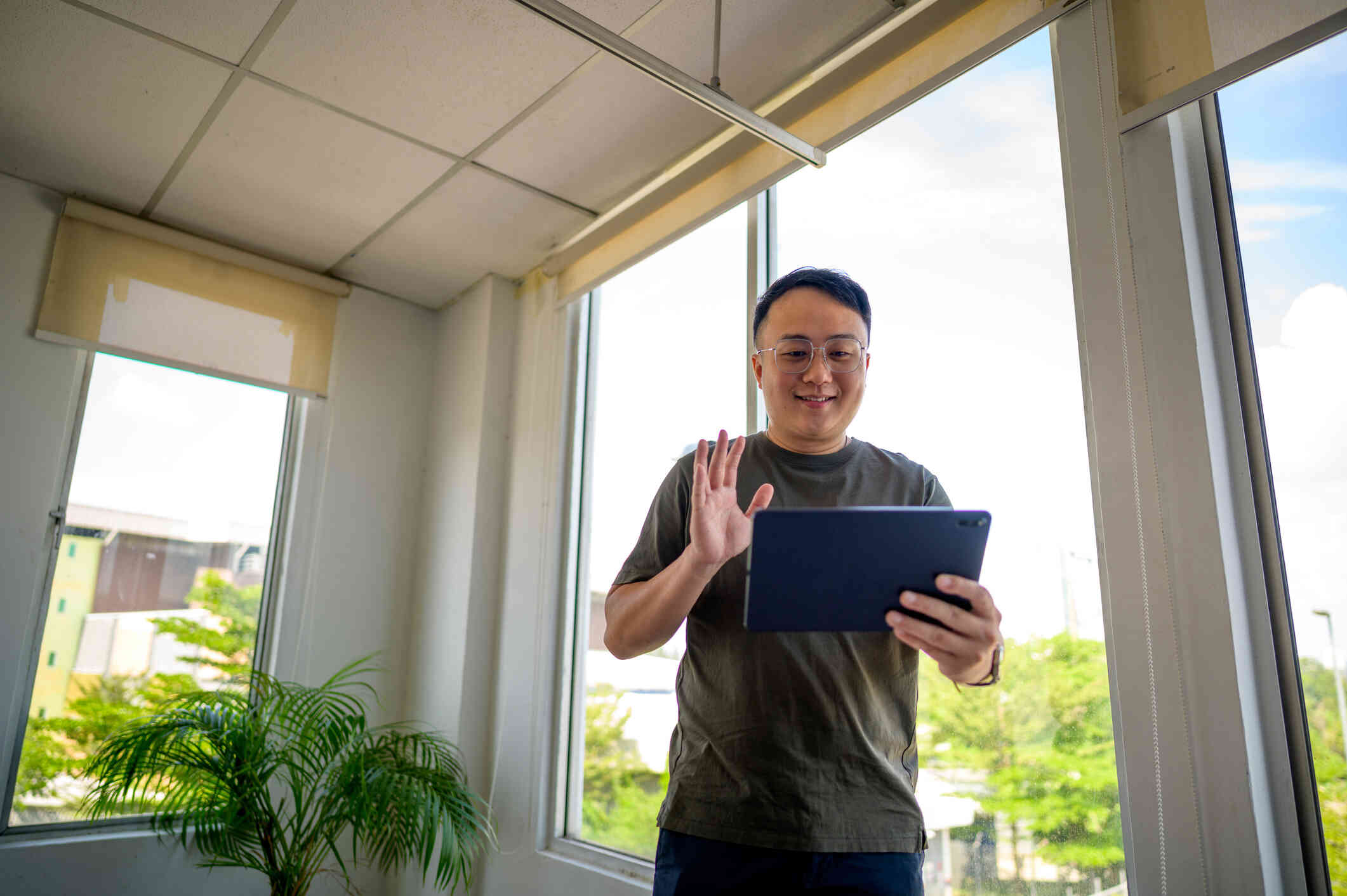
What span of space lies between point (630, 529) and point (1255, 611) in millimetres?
1958

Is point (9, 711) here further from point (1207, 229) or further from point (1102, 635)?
point (1207, 229)

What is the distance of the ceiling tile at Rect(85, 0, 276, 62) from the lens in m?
2.31

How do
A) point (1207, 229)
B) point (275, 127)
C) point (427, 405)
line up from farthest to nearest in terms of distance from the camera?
point (427, 405) < point (275, 127) < point (1207, 229)

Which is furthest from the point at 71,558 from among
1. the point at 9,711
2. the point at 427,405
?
the point at 427,405

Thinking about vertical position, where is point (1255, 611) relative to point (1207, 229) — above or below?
below

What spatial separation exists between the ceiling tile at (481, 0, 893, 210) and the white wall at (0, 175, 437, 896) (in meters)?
1.29

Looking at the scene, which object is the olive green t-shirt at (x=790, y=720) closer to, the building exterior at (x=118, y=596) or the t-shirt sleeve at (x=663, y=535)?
the t-shirt sleeve at (x=663, y=535)

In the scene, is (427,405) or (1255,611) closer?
(1255,611)

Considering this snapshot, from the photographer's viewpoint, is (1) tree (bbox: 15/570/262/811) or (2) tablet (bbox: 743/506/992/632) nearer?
(2) tablet (bbox: 743/506/992/632)

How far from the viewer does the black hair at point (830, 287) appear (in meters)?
1.50

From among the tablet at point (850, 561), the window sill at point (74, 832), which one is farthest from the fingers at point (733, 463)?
the window sill at point (74, 832)

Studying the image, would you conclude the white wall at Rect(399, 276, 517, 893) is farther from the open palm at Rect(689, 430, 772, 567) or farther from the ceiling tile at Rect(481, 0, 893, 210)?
the open palm at Rect(689, 430, 772, 567)

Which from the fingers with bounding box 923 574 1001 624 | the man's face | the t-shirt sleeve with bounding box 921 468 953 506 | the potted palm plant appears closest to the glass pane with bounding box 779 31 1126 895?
the t-shirt sleeve with bounding box 921 468 953 506

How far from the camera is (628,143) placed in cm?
289
